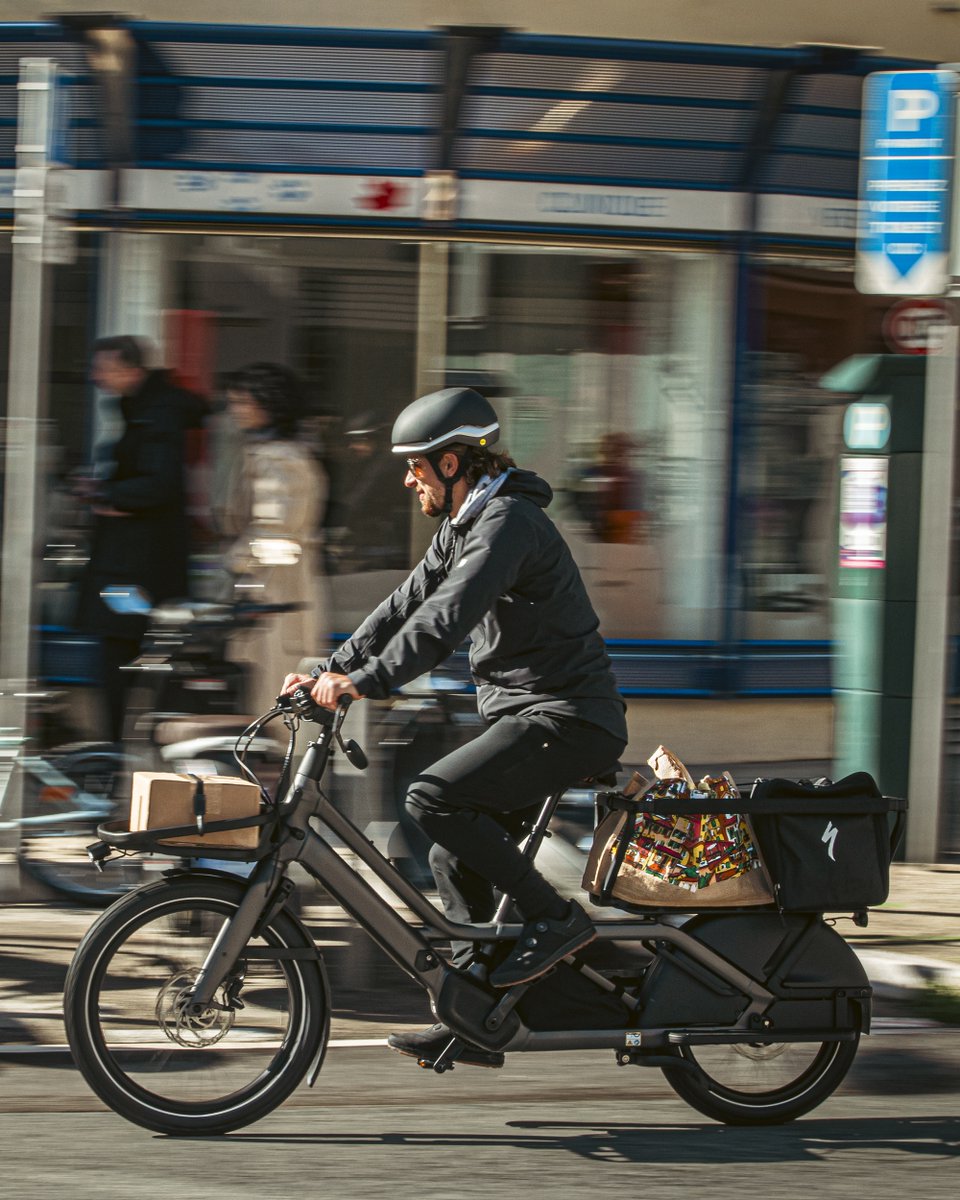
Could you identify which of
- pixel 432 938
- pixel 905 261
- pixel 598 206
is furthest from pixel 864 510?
pixel 432 938

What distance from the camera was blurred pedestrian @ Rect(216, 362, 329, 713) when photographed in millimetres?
7828

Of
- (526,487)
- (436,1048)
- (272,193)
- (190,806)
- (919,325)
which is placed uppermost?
(272,193)

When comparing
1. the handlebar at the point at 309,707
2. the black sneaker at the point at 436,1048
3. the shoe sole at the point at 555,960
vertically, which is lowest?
the black sneaker at the point at 436,1048

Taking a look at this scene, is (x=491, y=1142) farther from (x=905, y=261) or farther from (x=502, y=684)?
(x=905, y=261)

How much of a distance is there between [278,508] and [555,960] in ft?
11.9

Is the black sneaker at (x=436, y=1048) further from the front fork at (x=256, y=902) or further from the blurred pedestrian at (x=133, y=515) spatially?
the blurred pedestrian at (x=133, y=515)

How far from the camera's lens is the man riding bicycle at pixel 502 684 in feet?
15.0

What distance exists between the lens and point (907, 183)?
7133 millimetres

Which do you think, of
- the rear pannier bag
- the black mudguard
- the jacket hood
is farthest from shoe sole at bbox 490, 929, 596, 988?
the jacket hood

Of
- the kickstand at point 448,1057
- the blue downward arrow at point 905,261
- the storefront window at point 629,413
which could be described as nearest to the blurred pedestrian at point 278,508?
the blue downward arrow at point 905,261

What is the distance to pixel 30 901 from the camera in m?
7.30

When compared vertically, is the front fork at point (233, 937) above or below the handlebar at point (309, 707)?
below

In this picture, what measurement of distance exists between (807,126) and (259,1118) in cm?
725

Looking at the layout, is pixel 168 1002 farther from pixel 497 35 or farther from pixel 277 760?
pixel 497 35
